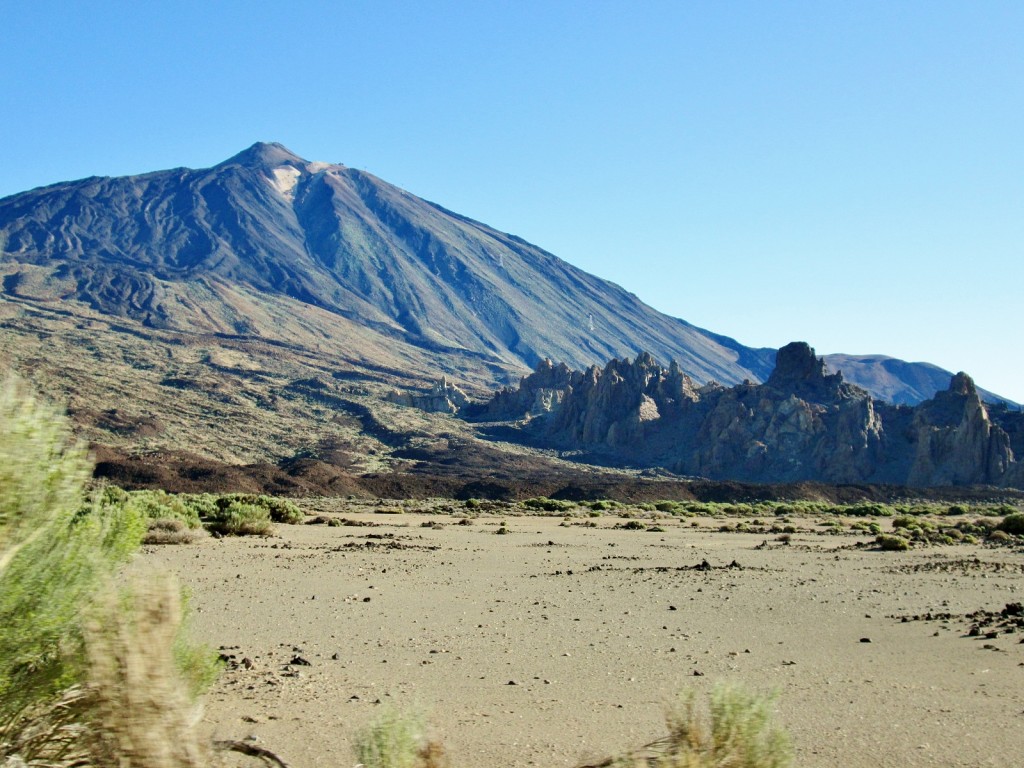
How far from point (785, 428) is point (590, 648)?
6276cm

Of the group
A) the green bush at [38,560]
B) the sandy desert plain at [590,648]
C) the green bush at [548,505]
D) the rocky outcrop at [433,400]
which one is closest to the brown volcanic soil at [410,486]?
the green bush at [548,505]

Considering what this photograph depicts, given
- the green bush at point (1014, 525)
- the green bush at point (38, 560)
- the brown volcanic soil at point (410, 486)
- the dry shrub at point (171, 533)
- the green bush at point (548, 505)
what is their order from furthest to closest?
the brown volcanic soil at point (410, 486) → the green bush at point (548, 505) → the green bush at point (1014, 525) → the dry shrub at point (171, 533) → the green bush at point (38, 560)

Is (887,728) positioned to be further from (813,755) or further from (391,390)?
(391,390)

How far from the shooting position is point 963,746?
625 centimetres

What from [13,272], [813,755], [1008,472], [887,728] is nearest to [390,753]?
[813,755]

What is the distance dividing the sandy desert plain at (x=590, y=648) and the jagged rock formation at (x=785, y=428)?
144 feet

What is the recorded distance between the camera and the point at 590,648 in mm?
9445

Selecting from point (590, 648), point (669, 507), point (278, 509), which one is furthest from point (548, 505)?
point (590, 648)

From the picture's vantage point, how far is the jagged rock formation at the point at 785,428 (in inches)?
2291

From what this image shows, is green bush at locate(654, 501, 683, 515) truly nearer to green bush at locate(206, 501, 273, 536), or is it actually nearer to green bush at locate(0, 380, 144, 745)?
green bush at locate(206, 501, 273, 536)

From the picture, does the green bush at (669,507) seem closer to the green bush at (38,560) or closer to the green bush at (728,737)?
the green bush at (728,737)

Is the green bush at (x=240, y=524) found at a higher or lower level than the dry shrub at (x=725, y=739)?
lower

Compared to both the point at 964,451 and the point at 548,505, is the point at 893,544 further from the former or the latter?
the point at 964,451

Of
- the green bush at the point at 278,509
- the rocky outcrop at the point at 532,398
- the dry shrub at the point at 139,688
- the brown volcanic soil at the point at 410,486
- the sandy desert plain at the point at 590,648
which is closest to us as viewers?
the dry shrub at the point at 139,688
